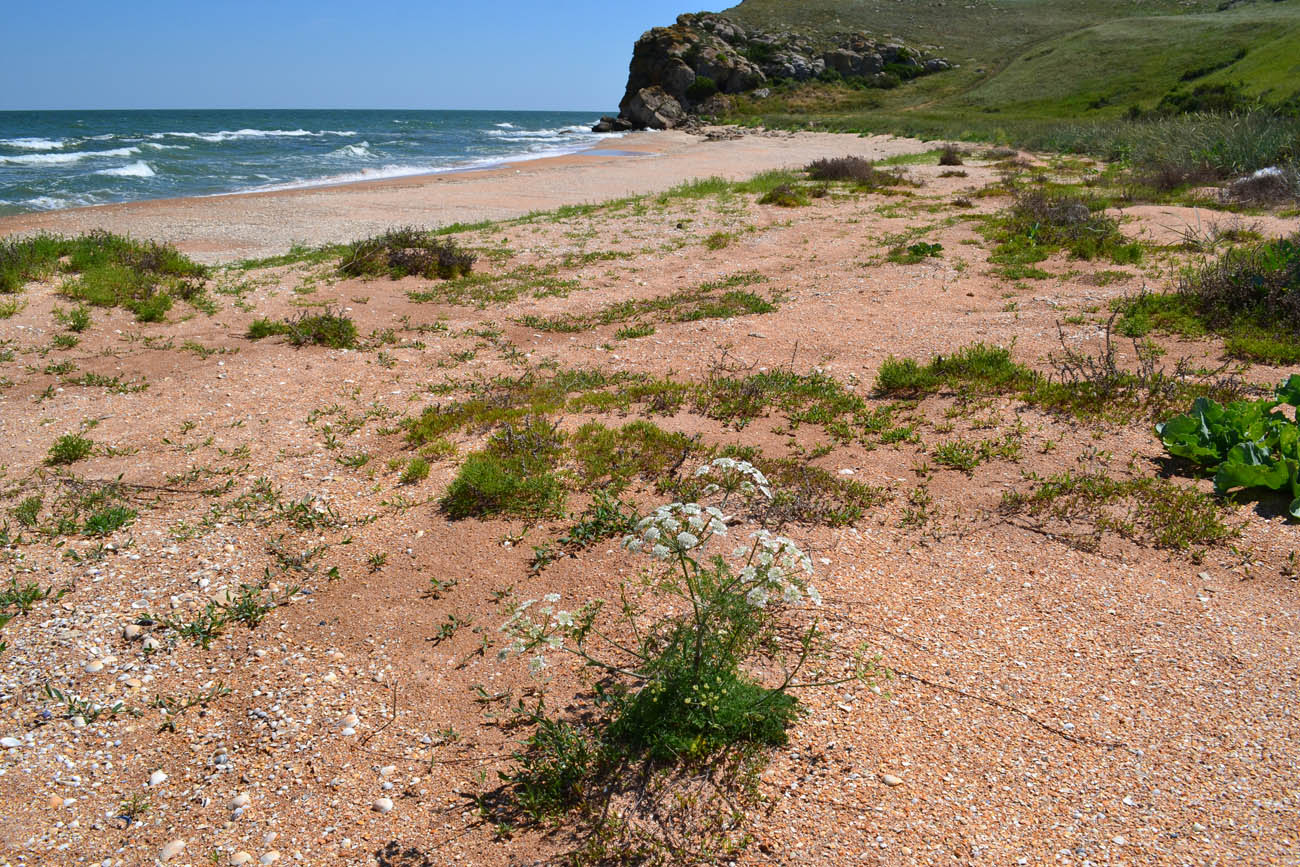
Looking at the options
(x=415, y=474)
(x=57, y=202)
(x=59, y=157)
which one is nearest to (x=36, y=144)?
(x=59, y=157)

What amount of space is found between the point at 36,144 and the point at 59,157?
10.8 meters

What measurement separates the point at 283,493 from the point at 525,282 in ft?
23.0

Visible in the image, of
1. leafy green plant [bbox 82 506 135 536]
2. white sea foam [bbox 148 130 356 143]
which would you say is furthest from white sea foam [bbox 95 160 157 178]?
leafy green plant [bbox 82 506 135 536]

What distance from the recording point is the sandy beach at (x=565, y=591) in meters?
2.98

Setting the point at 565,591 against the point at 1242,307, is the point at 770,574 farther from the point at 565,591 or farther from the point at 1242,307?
the point at 1242,307

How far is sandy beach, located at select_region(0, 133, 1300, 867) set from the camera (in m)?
2.98

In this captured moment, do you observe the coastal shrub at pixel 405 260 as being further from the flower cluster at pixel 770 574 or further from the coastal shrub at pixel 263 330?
the flower cluster at pixel 770 574

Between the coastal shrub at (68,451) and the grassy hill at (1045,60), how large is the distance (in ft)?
132

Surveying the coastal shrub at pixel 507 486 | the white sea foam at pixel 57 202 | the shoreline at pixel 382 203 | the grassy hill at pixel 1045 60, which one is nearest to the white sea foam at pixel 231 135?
the shoreline at pixel 382 203

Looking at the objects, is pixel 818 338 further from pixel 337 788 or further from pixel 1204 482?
pixel 337 788

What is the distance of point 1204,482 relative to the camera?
5.19 meters

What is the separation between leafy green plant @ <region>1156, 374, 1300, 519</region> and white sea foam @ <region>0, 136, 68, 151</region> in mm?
58773

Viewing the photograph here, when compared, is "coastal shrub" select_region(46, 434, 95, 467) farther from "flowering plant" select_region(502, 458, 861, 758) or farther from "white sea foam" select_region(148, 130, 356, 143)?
"white sea foam" select_region(148, 130, 356, 143)

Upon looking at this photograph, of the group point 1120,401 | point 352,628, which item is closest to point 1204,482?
point 1120,401
